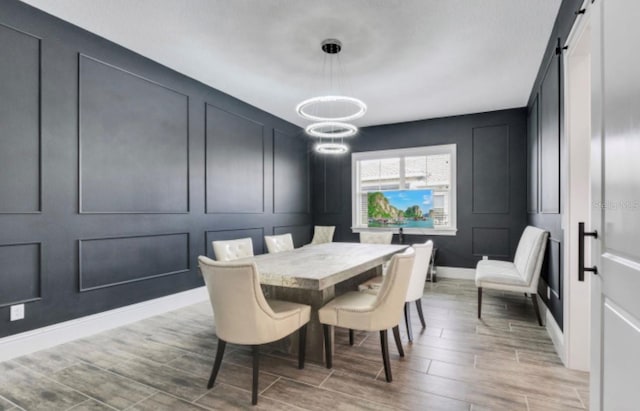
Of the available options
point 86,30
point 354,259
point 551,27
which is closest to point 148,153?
point 86,30

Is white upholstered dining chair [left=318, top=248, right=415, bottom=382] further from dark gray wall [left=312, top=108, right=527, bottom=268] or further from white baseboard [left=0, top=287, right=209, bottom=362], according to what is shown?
dark gray wall [left=312, top=108, right=527, bottom=268]

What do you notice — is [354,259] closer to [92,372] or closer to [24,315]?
[92,372]

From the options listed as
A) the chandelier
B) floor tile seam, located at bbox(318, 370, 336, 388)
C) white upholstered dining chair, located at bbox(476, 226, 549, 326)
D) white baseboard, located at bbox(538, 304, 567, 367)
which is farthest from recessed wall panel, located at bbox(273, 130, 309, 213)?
white baseboard, located at bbox(538, 304, 567, 367)

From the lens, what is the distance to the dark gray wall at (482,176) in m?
5.27

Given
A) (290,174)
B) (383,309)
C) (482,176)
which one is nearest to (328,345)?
(383,309)

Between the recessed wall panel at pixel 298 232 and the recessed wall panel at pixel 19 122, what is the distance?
353 centimetres

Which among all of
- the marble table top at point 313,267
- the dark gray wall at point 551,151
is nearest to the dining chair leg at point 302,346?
the marble table top at point 313,267

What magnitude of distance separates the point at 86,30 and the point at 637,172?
4.15m

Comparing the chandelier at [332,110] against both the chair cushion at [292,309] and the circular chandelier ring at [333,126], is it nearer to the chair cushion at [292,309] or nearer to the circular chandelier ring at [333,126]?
the circular chandelier ring at [333,126]

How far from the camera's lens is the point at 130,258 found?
3.47 meters

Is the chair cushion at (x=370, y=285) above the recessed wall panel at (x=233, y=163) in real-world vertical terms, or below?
below

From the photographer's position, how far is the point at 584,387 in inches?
82.9

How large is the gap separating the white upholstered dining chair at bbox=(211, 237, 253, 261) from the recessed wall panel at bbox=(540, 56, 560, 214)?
9.99 feet

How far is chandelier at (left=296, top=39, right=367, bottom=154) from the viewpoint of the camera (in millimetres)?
3127
